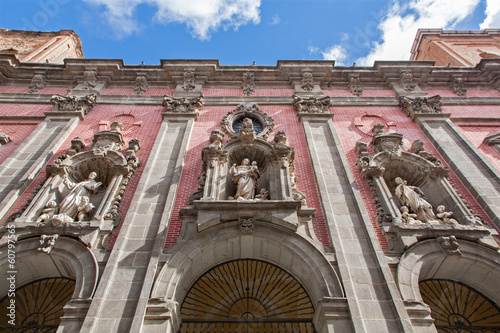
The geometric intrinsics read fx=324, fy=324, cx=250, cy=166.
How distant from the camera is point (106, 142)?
31.6 feet

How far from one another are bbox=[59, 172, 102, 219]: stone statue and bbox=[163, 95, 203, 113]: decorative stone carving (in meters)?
3.72

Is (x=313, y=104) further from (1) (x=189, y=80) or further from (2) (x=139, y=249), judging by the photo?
(2) (x=139, y=249)

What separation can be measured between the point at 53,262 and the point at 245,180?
451 cm

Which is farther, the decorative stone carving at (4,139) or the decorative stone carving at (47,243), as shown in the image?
the decorative stone carving at (4,139)

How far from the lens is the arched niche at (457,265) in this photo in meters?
6.42

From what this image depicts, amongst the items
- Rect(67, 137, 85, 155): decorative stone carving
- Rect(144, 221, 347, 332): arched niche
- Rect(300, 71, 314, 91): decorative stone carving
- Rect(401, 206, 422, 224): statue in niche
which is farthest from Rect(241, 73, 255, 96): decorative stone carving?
Rect(401, 206, 422, 224): statue in niche

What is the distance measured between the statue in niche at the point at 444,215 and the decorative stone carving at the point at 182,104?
7.79m

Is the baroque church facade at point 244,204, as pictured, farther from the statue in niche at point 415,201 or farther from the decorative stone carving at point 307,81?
the decorative stone carving at point 307,81

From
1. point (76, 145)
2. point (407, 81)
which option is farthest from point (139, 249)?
point (407, 81)

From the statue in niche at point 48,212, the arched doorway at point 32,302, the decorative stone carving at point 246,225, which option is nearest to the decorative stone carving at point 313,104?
the decorative stone carving at point 246,225

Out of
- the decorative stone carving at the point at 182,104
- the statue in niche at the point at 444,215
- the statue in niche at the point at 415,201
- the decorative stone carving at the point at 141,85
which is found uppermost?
the decorative stone carving at the point at 141,85

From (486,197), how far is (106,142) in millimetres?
10293

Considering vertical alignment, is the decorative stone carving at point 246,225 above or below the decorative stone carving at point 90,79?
below

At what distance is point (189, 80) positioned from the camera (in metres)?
12.8
